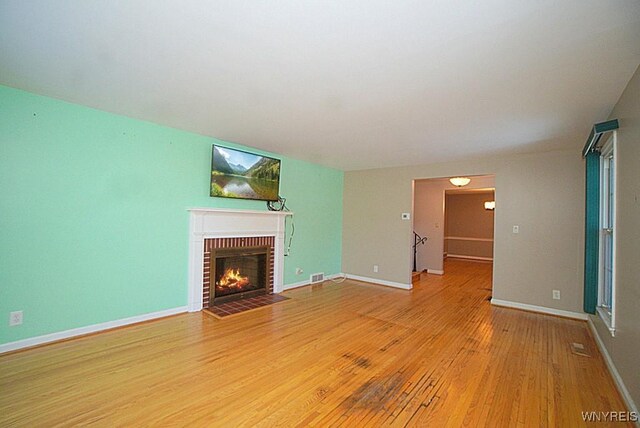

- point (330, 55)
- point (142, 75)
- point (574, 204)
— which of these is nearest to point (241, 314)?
point (142, 75)

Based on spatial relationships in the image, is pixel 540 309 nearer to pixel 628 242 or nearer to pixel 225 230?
pixel 628 242

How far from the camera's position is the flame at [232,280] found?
4226mm

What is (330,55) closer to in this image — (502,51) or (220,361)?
(502,51)

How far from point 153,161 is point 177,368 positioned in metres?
2.35

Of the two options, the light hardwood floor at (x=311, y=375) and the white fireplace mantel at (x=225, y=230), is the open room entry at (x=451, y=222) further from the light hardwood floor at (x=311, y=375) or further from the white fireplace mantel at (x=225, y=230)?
the white fireplace mantel at (x=225, y=230)

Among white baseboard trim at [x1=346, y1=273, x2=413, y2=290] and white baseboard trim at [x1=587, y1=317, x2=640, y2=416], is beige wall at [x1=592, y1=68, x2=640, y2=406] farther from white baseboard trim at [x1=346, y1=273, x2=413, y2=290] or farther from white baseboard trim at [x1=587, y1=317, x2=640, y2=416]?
white baseboard trim at [x1=346, y1=273, x2=413, y2=290]

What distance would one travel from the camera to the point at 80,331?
290 centimetres

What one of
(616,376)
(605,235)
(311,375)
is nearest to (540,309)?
(605,235)

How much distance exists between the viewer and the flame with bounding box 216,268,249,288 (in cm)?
423

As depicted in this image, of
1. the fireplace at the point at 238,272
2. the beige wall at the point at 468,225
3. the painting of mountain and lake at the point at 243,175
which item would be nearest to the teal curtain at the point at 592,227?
the painting of mountain and lake at the point at 243,175

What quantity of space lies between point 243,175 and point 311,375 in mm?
2959

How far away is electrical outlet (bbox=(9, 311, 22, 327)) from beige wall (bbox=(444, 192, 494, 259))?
1042 centimetres

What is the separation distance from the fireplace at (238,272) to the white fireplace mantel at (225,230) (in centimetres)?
20

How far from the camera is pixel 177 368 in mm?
2363
